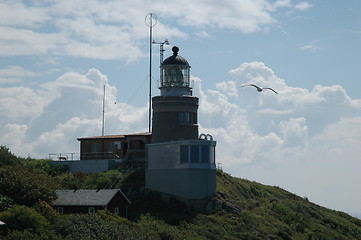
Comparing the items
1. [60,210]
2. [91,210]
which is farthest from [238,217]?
[60,210]

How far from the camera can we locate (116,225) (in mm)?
49094

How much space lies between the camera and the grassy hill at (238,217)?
176 feet

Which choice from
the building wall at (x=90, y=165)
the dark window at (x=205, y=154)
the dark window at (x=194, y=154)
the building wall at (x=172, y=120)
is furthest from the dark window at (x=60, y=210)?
the building wall at (x=90, y=165)

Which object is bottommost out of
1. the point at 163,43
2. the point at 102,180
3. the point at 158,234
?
the point at 158,234

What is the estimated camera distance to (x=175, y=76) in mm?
67000

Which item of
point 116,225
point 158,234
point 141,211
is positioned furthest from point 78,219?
point 141,211

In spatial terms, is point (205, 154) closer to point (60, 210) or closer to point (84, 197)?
point (84, 197)

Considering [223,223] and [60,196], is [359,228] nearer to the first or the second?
[223,223]

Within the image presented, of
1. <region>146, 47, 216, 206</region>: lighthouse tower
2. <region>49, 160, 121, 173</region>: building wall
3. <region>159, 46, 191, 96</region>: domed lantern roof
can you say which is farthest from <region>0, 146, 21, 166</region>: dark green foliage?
<region>159, 46, 191, 96</region>: domed lantern roof

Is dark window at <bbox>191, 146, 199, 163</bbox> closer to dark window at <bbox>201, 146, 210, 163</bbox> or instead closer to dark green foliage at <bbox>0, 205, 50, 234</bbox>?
dark window at <bbox>201, 146, 210, 163</bbox>

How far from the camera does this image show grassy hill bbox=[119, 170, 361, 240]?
5372cm

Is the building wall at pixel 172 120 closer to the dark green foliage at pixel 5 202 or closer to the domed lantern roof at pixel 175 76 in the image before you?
the domed lantern roof at pixel 175 76

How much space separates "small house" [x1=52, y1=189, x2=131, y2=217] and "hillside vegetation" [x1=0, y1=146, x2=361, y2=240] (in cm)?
98

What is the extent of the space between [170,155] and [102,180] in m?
8.07
